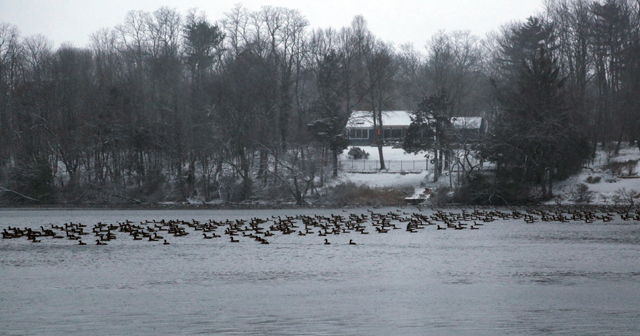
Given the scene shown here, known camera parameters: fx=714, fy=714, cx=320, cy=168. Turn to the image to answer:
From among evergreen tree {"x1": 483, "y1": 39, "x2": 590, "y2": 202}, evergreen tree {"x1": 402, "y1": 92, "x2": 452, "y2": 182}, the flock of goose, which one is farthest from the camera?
evergreen tree {"x1": 402, "y1": 92, "x2": 452, "y2": 182}

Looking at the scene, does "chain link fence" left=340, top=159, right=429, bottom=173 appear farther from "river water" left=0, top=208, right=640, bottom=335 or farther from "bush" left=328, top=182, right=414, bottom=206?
"river water" left=0, top=208, right=640, bottom=335

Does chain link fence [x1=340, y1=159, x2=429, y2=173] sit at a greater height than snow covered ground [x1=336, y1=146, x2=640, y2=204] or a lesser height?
greater

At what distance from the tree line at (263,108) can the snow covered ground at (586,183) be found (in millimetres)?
1393

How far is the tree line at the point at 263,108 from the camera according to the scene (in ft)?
191

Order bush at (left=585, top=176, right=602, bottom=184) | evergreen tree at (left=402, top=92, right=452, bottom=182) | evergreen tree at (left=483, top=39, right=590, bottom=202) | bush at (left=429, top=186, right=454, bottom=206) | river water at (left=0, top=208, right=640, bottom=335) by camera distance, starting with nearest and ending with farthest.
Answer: river water at (left=0, top=208, right=640, bottom=335) → evergreen tree at (left=483, top=39, right=590, bottom=202) → bush at (left=585, top=176, right=602, bottom=184) → bush at (left=429, top=186, right=454, bottom=206) → evergreen tree at (left=402, top=92, right=452, bottom=182)

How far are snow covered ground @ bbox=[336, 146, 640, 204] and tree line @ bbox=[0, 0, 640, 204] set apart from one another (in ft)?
4.57

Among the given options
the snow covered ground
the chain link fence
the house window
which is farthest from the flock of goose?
the house window

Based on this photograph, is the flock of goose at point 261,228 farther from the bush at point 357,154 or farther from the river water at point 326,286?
the bush at point 357,154

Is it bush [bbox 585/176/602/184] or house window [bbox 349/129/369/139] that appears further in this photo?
house window [bbox 349/129/369/139]

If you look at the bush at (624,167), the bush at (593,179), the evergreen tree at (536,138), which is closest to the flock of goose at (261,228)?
the evergreen tree at (536,138)

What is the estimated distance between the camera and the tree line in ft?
191

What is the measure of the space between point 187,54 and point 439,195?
33020mm

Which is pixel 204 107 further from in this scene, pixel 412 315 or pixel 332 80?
pixel 412 315

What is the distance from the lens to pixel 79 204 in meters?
63.2
